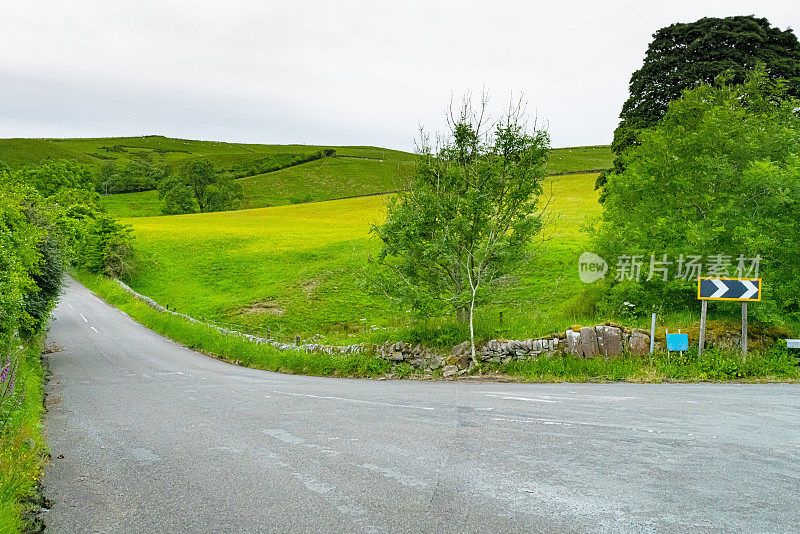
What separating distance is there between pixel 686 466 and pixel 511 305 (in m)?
13.4

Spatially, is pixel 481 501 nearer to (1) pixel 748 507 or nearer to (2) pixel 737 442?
(1) pixel 748 507

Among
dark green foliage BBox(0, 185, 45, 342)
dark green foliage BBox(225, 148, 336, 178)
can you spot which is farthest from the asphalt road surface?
dark green foliage BBox(225, 148, 336, 178)

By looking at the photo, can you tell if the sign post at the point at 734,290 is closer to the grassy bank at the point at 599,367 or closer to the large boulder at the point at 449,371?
the grassy bank at the point at 599,367

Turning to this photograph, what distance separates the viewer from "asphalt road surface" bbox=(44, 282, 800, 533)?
5117 millimetres

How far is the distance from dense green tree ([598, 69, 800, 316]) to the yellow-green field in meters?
2.63

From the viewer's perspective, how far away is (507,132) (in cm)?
1709

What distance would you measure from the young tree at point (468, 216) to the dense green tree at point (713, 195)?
3.68 meters

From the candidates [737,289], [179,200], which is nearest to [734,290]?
[737,289]

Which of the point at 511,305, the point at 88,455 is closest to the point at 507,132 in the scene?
the point at 511,305

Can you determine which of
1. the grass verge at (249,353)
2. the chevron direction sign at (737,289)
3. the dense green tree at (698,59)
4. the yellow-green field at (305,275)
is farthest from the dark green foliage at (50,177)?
the chevron direction sign at (737,289)

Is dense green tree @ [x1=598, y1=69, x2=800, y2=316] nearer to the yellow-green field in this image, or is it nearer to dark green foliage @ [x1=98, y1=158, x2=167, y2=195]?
the yellow-green field

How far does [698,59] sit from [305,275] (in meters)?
27.9

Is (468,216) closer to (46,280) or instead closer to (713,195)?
(713,195)

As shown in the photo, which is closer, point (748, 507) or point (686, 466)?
point (748, 507)
